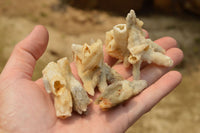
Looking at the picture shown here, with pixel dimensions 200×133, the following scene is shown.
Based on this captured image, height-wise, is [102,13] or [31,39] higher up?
[31,39]

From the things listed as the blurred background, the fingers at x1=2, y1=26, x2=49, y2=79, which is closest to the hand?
the fingers at x1=2, y1=26, x2=49, y2=79

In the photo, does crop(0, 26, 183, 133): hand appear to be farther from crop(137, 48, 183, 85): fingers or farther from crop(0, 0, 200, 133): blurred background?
crop(0, 0, 200, 133): blurred background

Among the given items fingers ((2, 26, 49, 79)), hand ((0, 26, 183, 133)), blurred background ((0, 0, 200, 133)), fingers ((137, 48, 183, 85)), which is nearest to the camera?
hand ((0, 26, 183, 133))

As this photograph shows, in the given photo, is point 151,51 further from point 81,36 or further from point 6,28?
point 6,28

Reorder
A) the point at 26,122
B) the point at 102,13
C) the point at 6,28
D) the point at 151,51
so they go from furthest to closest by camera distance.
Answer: the point at 102,13 → the point at 6,28 → the point at 151,51 → the point at 26,122

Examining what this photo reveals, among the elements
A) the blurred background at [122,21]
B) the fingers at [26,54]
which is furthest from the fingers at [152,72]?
the blurred background at [122,21]

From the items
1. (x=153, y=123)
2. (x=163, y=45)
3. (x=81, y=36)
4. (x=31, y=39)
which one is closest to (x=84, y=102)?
(x=31, y=39)

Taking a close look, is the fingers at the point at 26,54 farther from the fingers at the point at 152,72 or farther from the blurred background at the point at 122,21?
the blurred background at the point at 122,21
